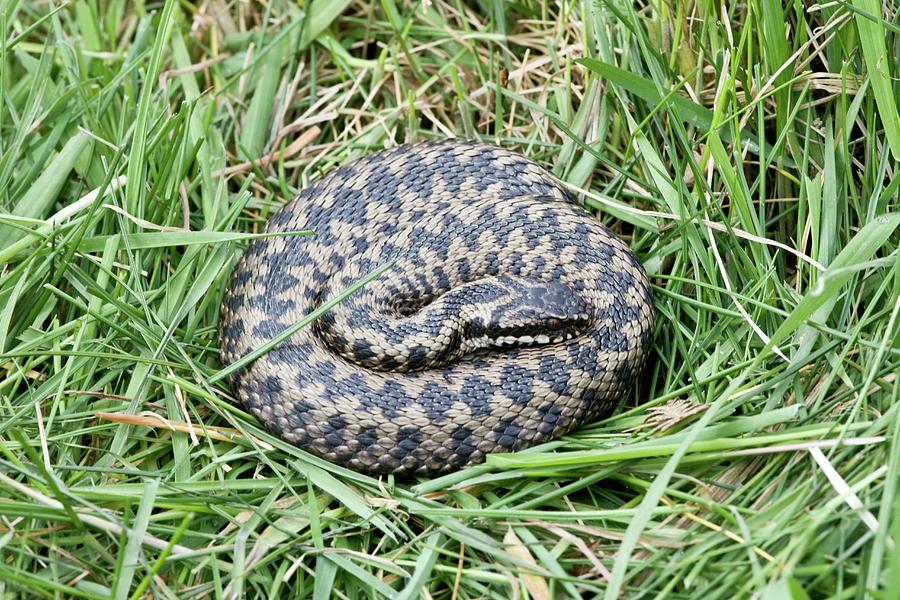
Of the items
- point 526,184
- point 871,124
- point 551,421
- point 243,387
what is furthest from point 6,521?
point 871,124

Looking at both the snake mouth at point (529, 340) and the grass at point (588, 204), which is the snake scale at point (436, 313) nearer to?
the snake mouth at point (529, 340)

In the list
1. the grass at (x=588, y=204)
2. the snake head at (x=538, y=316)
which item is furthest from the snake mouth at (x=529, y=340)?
the grass at (x=588, y=204)

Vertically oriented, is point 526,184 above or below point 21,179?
below

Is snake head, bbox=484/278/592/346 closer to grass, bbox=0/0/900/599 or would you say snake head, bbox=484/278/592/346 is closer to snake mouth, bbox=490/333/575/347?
snake mouth, bbox=490/333/575/347

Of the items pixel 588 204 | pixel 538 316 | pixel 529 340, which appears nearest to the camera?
pixel 538 316

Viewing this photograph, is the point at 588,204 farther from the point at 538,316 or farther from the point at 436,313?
the point at 436,313

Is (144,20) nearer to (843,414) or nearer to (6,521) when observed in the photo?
(6,521)

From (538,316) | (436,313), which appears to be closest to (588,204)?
(538,316)
